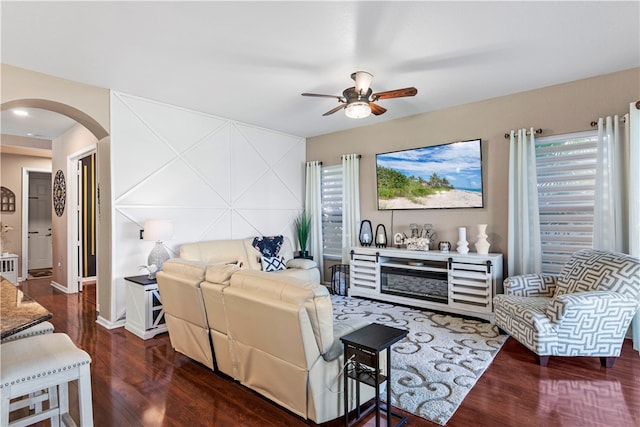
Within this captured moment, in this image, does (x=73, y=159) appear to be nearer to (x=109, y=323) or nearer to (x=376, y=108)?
(x=109, y=323)

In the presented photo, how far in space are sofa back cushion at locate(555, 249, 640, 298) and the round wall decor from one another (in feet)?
24.8

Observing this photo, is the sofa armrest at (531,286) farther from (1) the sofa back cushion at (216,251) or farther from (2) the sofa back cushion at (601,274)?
(1) the sofa back cushion at (216,251)

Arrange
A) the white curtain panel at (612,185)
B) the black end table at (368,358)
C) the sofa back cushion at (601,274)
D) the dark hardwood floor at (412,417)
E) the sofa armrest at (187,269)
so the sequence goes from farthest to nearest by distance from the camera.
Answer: the white curtain panel at (612,185), the sofa back cushion at (601,274), the sofa armrest at (187,269), the dark hardwood floor at (412,417), the black end table at (368,358)

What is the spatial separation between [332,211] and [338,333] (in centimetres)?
409

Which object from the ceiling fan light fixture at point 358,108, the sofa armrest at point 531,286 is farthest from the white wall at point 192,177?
the sofa armrest at point 531,286

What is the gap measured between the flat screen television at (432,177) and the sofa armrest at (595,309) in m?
1.91

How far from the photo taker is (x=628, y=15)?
257 centimetres

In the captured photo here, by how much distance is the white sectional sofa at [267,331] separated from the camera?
78.3 inches

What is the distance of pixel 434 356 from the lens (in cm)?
312

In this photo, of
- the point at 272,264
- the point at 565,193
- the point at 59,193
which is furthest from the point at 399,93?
the point at 59,193

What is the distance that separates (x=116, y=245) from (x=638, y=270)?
5.51m

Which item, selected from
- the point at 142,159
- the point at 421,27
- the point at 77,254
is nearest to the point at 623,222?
the point at 421,27

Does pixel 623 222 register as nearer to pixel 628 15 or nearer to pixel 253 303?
pixel 628 15

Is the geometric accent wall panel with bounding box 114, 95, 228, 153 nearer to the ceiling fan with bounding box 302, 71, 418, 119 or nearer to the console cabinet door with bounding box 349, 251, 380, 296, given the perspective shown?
the ceiling fan with bounding box 302, 71, 418, 119
